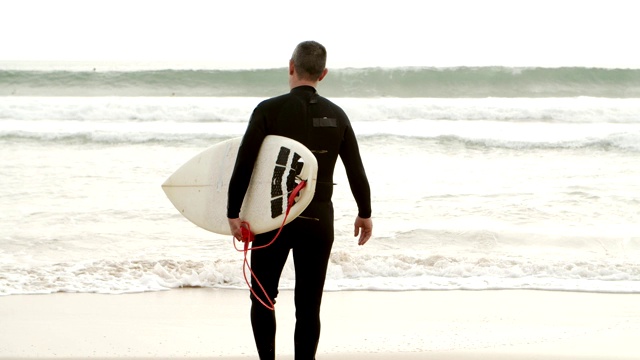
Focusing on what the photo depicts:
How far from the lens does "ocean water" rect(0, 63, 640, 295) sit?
596 centimetres

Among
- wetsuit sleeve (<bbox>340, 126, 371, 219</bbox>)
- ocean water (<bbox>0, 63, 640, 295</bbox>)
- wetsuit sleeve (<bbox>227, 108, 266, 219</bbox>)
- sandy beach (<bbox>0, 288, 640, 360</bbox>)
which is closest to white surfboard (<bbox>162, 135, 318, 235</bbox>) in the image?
wetsuit sleeve (<bbox>227, 108, 266, 219</bbox>)

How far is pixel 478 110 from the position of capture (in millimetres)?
19156

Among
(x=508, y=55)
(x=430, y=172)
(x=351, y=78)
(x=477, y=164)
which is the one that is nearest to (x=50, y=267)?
(x=430, y=172)

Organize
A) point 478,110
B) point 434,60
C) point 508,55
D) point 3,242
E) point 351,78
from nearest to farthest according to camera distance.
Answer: point 3,242 < point 478,110 < point 351,78 < point 434,60 < point 508,55

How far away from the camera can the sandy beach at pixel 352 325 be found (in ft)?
14.0

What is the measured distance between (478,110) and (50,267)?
1441 cm

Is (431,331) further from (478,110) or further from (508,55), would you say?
(508,55)

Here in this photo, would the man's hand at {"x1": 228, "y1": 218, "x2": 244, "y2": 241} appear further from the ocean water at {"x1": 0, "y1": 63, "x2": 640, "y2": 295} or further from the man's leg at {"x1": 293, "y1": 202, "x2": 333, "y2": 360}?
the ocean water at {"x1": 0, "y1": 63, "x2": 640, "y2": 295}

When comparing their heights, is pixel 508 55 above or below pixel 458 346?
above

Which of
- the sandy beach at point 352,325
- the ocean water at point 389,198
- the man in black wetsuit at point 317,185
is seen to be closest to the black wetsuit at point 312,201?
the man in black wetsuit at point 317,185

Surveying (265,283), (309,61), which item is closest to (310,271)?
(265,283)

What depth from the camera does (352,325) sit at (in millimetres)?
4746

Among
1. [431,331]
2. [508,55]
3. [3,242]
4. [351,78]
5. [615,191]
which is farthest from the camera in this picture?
[508,55]

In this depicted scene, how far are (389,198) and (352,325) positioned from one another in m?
4.13
